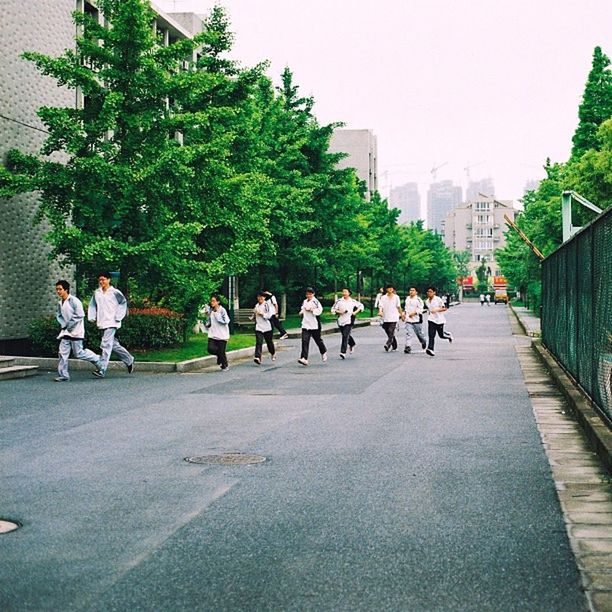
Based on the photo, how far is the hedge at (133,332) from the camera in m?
20.7

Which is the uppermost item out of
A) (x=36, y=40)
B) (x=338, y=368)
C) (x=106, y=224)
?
(x=36, y=40)

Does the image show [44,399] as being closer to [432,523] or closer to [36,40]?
[432,523]

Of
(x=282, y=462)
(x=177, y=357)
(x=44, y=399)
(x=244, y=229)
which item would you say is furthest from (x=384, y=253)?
(x=282, y=462)

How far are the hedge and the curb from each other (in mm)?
9508

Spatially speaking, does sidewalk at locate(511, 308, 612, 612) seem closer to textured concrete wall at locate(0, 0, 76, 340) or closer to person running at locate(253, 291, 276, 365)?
person running at locate(253, 291, 276, 365)

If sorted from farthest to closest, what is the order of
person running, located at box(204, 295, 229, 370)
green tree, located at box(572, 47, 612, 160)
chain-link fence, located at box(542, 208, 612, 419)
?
green tree, located at box(572, 47, 612, 160) < person running, located at box(204, 295, 229, 370) < chain-link fence, located at box(542, 208, 612, 419)

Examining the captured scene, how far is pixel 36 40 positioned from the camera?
76.4ft

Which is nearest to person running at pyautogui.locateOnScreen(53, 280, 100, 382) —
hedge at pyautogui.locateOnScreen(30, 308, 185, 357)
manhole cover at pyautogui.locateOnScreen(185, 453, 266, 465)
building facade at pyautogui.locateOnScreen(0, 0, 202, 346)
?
hedge at pyautogui.locateOnScreen(30, 308, 185, 357)

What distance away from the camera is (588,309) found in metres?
11.1

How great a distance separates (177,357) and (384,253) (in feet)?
163

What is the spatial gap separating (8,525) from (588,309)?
7.52 metres

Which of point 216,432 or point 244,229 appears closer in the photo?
point 216,432

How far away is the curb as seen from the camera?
7.93 m

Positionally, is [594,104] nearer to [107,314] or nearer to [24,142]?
[24,142]
